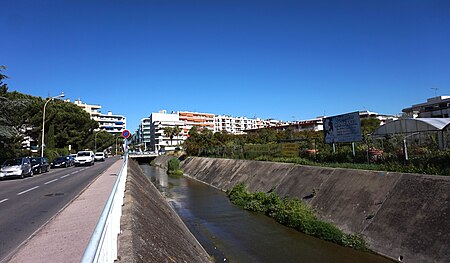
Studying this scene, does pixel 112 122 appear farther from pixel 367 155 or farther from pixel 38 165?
pixel 367 155

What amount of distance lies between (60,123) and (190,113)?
100 metres

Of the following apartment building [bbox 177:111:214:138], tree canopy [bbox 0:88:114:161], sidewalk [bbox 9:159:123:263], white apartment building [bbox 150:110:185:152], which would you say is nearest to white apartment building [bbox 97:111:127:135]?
white apartment building [bbox 150:110:185:152]

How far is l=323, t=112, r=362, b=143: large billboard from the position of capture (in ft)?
60.5

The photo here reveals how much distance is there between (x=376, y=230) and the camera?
10.6m

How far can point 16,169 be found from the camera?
81.6 ft

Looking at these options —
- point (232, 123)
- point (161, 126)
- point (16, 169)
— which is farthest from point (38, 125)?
point (232, 123)

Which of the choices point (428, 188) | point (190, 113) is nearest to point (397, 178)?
point (428, 188)

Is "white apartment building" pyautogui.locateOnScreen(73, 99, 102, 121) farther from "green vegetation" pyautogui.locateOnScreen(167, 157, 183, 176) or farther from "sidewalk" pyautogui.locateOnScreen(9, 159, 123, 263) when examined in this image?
"sidewalk" pyautogui.locateOnScreen(9, 159, 123, 263)

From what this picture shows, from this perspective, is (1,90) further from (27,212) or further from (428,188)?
(428,188)

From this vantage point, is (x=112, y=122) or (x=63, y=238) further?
(x=112, y=122)

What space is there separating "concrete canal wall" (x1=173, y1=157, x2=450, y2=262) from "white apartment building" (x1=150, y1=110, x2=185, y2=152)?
117m

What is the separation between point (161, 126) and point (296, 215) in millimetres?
125459

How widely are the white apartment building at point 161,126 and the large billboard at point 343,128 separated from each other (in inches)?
4424

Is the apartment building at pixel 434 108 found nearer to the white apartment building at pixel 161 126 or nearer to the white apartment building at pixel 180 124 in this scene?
the white apartment building at pixel 180 124
